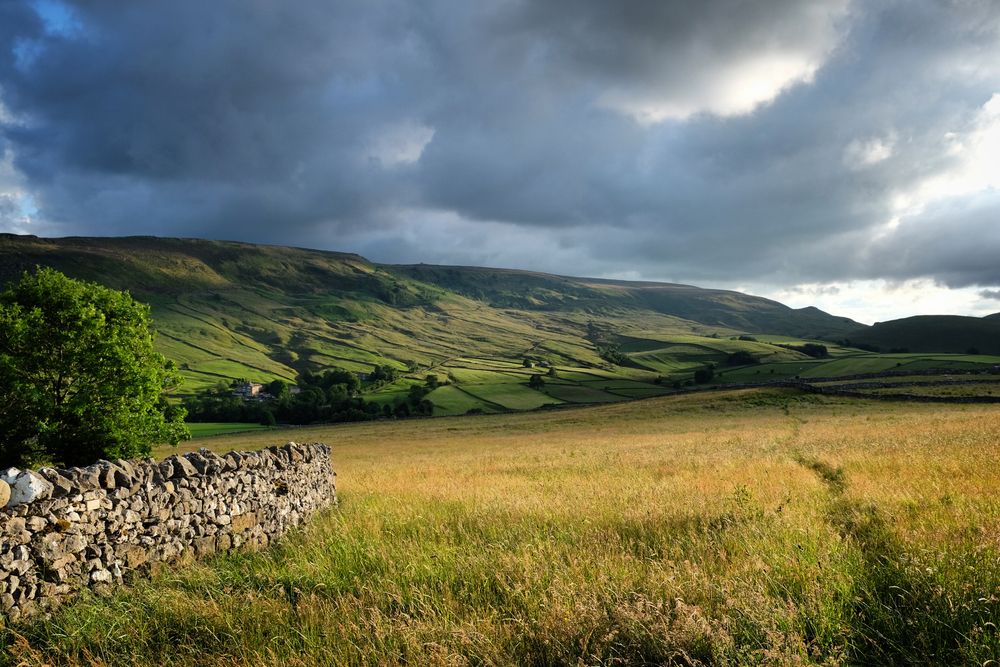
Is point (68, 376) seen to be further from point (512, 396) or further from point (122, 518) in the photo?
point (512, 396)

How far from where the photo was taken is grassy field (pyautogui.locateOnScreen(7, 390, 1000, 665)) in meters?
4.56

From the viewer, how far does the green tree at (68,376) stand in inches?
990

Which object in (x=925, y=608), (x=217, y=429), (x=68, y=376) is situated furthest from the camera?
(x=217, y=429)

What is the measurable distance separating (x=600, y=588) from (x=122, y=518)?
7.22m

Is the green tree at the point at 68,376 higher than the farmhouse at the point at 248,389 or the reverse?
higher

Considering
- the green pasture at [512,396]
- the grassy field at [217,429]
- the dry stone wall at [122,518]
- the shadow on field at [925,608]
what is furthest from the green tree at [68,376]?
the green pasture at [512,396]

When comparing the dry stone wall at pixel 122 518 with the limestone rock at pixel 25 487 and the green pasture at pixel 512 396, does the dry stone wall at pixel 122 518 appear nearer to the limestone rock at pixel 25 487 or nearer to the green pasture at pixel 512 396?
the limestone rock at pixel 25 487

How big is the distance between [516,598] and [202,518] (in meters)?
6.42

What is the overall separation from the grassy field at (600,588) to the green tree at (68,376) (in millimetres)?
22235

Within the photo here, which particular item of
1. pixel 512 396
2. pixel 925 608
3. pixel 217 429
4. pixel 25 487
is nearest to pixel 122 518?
pixel 25 487

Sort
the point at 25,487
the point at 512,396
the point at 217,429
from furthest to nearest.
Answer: the point at 512,396
the point at 217,429
the point at 25,487

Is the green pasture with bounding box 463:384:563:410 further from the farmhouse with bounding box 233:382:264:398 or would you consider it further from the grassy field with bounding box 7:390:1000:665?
the grassy field with bounding box 7:390:1000:665

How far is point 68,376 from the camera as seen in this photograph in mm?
26328

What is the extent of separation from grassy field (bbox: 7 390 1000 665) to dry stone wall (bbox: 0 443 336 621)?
490mm
